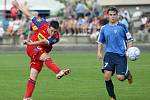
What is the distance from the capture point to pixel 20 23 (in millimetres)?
40250

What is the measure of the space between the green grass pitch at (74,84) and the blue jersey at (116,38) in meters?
1.46

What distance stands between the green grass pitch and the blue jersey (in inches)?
57.4

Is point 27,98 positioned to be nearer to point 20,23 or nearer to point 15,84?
point 15,84

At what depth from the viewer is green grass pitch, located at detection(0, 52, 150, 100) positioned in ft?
54.7

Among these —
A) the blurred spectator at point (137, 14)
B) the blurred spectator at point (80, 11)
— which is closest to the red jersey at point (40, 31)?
the blurred spectator at point (137, 14)

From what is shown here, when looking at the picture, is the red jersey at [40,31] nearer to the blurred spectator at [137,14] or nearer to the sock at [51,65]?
the sock at [51,65]

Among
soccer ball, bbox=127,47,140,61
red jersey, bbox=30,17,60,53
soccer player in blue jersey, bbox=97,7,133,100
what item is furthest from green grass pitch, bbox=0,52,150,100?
red jersey, bbox=30,17,60,53

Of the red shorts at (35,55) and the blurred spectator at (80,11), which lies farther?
the blurred spectator at (80,11)

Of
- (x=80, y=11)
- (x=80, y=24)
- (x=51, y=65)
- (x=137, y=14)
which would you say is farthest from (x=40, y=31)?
(x=80, y=11)

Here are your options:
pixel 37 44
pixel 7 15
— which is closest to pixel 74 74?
pixel 37 44

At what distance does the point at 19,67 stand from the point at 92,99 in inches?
397

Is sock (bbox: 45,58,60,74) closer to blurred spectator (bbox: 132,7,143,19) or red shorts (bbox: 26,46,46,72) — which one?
red shorts (bbox: 26,46,46,72)

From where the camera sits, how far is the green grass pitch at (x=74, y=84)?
1667 centimetres

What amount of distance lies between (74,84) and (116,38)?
183 inches
